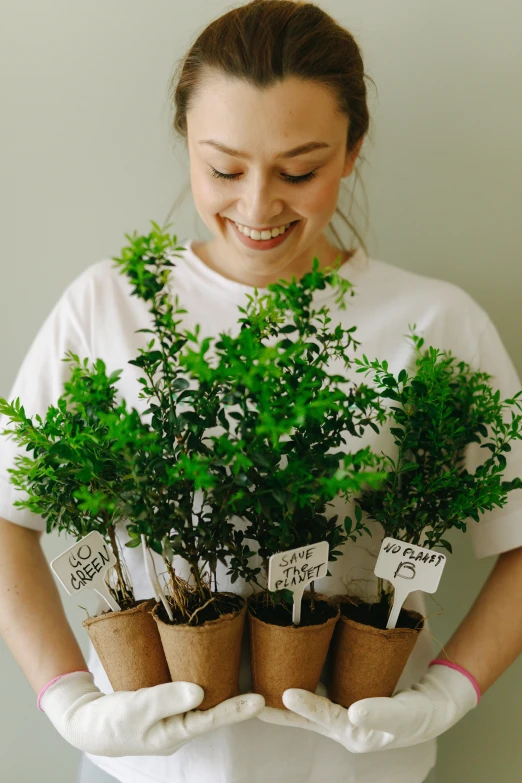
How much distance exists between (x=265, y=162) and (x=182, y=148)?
0.44 meters

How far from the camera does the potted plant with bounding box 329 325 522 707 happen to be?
932mm

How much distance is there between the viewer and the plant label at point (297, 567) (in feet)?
2.78

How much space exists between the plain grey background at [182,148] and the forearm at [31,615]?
0.34 m

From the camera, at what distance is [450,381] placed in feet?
3.31

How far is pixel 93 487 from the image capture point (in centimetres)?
90

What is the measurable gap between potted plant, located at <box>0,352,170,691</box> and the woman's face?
0.34 meters

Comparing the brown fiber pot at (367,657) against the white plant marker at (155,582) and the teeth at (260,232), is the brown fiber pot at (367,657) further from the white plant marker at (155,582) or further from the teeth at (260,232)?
the teeth at (260,232)

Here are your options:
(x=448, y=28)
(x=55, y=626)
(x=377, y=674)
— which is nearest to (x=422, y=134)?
(x=448, y=28)

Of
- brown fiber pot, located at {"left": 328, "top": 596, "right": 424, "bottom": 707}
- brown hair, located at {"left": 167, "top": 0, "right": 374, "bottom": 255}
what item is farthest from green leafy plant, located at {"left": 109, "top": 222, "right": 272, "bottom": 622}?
brown hair, located at {"left": 167, "top": 0, "right": 374, "bottom": 255}

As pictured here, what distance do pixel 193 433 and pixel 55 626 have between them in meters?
0.47

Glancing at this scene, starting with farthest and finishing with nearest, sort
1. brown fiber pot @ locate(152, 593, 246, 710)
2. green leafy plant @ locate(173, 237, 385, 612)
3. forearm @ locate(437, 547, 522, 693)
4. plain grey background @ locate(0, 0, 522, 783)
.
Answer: plain grey background @ locate(0, 0, 522, 783)
forearm @ locate(437, 547, 522, 693)
brown fiber pot @ locate(152, 593, 246, 710)
green leafy plant @ locate(173, 237, 385, 612)

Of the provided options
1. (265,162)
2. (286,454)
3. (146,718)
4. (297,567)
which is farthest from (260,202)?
(146,718)

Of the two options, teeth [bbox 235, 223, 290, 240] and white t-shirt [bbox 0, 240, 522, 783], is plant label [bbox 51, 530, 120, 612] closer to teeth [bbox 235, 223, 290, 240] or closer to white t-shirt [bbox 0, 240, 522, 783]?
white t-shirt [bbox 0, 240, 522, 783]

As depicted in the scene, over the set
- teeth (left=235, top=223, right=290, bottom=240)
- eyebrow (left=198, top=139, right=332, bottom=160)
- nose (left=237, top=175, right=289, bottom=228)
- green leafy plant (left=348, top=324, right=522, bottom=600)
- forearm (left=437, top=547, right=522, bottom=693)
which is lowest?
forearm (left=437, top=547, right=522, bottom=693)
